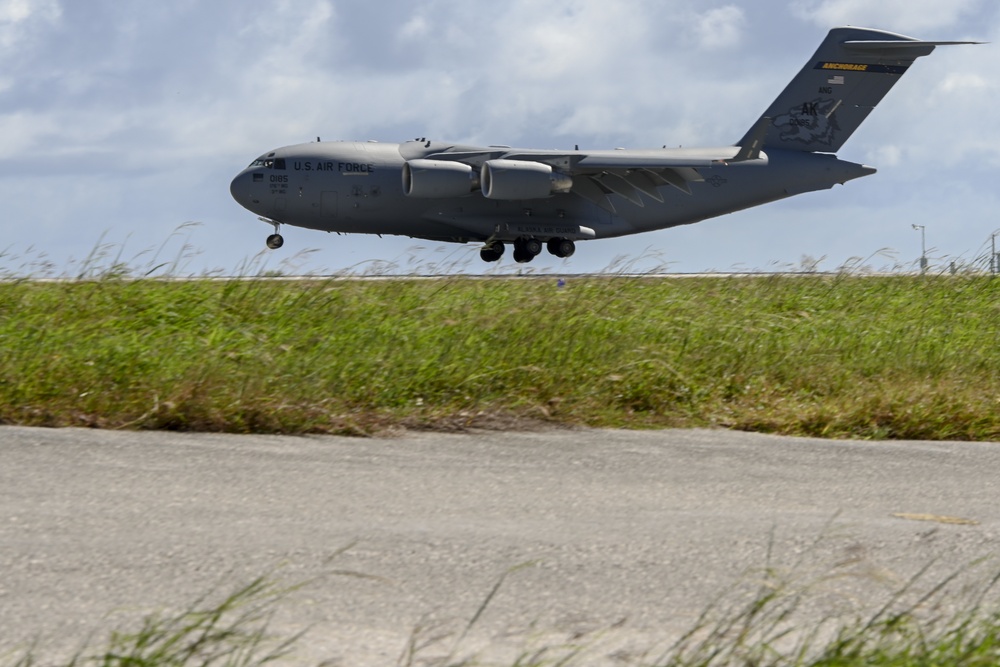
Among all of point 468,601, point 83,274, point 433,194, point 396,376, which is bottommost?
point 468,601

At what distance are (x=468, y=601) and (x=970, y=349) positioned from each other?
8179 millimetres

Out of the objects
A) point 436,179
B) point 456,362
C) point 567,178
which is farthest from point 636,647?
point 567,178

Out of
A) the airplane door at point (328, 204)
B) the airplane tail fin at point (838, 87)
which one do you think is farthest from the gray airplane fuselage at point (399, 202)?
the airplane tail fin at point (838, 87)

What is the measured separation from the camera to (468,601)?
3934 mm

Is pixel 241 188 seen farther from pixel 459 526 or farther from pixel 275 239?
pixel 459 526

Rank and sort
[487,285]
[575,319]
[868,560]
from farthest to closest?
[487,285]
[575,319]
[868,560]

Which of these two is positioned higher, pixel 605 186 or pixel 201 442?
pixel 605 186

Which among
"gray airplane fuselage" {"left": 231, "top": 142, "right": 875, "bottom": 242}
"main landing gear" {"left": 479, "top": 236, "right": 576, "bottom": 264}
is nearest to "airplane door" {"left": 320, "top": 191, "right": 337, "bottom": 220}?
"gray airplane fuselage" {"left": 231, "top": 142, "right": 875, "bottom": 242}

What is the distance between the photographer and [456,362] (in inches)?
329

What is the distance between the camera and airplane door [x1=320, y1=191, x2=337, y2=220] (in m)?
24.5

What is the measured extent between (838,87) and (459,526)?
2824cm

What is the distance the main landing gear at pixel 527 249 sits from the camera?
1043 inches

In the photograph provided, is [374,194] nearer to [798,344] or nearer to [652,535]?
[798,344]

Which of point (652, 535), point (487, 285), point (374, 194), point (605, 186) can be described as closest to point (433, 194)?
point (374, 194)
